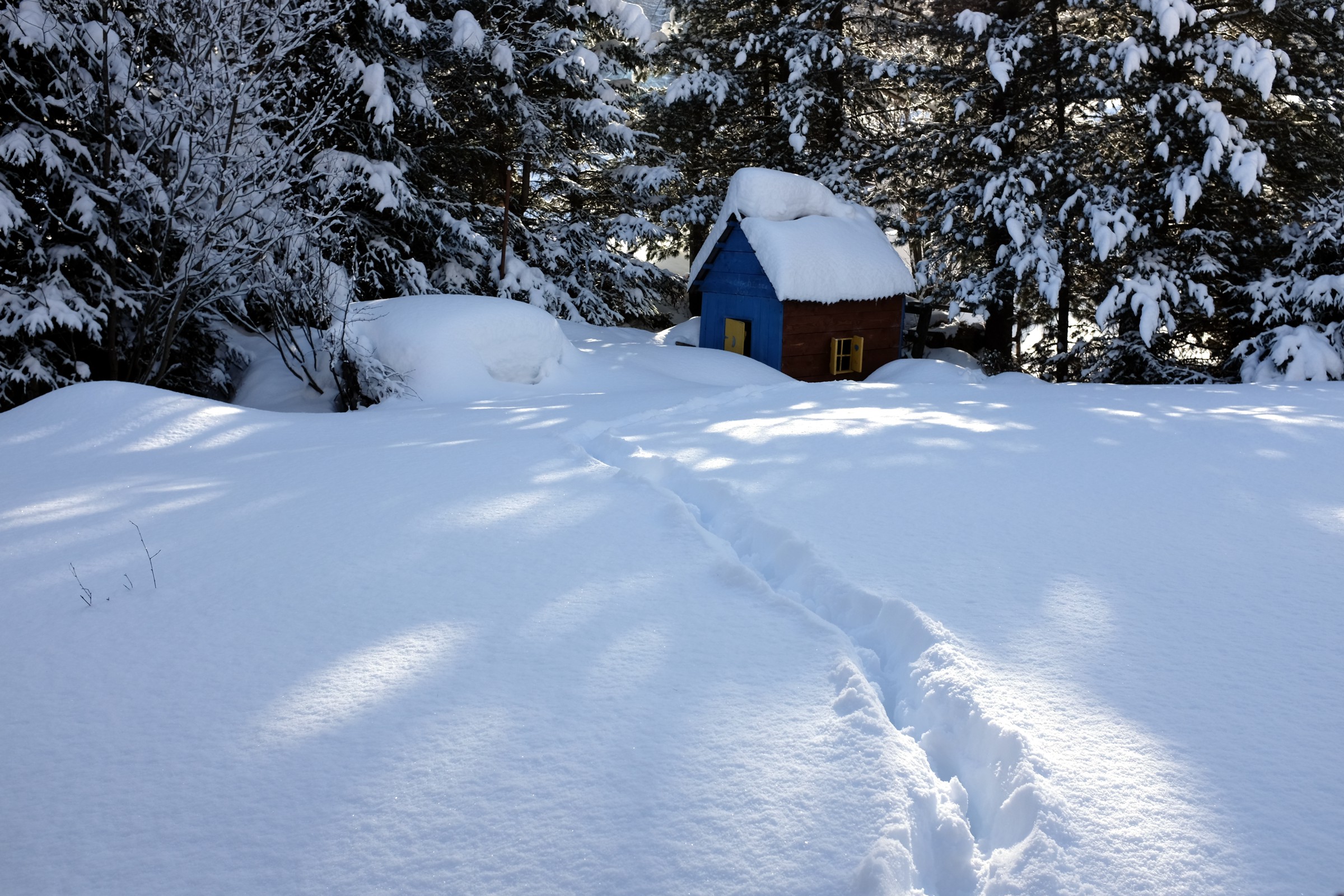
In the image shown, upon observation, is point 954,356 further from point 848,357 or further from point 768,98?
point 768,98

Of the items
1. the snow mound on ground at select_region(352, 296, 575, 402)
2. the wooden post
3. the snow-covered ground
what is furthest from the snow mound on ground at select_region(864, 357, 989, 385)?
the snow-covered ground

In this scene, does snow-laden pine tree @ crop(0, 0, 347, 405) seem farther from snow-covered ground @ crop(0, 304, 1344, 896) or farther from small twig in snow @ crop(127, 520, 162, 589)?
small twig in snow @ crop(127, 520, 162, 589)

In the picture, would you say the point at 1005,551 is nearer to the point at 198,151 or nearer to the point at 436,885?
the point at 436,885

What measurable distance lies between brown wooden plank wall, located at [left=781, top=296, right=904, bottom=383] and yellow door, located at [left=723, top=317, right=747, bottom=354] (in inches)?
33.9

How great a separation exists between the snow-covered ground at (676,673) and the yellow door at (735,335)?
8.28m

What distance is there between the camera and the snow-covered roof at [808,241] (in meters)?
13.0

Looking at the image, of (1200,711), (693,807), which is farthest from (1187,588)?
(693,807)

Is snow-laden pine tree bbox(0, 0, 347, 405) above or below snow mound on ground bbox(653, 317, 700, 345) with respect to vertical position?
above

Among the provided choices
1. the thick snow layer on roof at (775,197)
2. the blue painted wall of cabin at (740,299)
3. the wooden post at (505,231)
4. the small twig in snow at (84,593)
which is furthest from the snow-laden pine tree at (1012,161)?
the small twig in snow at (84,593)

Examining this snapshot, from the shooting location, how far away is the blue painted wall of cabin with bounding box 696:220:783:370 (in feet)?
43.9

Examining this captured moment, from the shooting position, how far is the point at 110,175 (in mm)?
9055

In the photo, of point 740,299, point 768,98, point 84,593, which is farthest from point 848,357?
point 84,593

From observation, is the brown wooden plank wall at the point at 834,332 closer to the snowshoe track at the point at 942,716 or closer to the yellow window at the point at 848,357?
the yellow window at the point at 848,357

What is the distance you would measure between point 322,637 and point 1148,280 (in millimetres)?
12852
